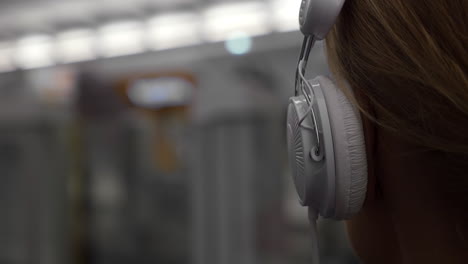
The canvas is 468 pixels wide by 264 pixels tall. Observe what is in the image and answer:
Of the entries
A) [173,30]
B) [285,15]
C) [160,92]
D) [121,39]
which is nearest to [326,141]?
[285,15]

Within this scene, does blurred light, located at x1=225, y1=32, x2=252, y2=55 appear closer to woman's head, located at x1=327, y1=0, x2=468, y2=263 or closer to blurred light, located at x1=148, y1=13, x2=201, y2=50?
blurred light, located at x1=148, y1=13, x2=201, y2=50

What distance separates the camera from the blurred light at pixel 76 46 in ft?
15.5

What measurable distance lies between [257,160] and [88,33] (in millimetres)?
2014

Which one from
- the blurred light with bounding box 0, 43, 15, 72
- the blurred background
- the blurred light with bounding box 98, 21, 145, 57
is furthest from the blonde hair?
the blurred light with bounding box 0, 43, 15, 72

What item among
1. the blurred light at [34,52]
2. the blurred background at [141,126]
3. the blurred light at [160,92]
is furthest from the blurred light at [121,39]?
the blurred light at [34,52]

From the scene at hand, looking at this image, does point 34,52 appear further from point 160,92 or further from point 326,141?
point 326,141

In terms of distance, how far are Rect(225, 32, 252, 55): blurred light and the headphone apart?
329 centimetres

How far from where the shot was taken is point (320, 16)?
57 cm

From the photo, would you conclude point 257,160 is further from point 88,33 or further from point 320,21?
point 320,21

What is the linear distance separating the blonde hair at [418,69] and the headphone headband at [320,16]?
21mm

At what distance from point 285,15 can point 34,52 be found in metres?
2.52

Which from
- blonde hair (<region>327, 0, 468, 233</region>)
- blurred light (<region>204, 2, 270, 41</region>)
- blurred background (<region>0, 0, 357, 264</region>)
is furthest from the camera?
blurred light (<region>204, 2, 270, 41</region>)

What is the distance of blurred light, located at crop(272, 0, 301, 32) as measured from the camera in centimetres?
369

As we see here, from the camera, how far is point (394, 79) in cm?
54
